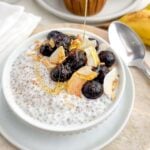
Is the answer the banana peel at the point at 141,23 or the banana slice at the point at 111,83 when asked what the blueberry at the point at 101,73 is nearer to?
the banana slice at the point at 111,83

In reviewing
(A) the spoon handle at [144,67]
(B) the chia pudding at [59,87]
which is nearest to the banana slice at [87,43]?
(B) the chia pudding at [59,87]

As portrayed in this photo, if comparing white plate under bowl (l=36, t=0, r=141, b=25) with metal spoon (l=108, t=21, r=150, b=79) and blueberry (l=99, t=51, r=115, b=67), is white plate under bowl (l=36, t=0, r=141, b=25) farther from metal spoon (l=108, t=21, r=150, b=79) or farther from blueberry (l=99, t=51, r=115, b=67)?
blueberry (l=99, t=51, r=115, b=67)

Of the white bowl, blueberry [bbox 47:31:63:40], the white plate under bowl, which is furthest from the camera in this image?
the white plate under bowl

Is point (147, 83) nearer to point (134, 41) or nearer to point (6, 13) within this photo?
point (134, 41)

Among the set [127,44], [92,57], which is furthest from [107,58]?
[127,44]

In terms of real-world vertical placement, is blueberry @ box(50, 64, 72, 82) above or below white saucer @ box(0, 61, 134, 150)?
above

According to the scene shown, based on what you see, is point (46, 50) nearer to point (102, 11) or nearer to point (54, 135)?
point (54, 135)

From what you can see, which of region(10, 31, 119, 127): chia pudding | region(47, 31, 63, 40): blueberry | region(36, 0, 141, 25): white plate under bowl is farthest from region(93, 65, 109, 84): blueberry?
region(36, 0, 141, 25): white plate under bowl

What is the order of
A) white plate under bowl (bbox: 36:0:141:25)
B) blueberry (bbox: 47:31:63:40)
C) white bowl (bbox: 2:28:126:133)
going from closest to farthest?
white bowl (bbox: 2:28:126:133) → blueberry (bbox: 47:31:63:40) → white plate under bowl (bbox: 36:0:141:25)

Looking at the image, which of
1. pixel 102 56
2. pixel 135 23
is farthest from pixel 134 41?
pixel 102 56
